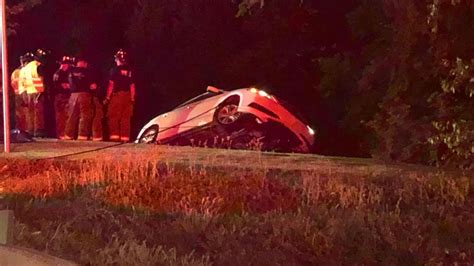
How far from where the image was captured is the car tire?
59.8ft

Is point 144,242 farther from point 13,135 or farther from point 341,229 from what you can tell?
point 13,135

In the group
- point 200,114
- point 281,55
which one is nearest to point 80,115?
point 200,114

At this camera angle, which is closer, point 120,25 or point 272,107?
point 272,107

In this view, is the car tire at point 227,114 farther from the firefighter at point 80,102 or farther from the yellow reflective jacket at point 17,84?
the yellow reflective jacket at point 17,84

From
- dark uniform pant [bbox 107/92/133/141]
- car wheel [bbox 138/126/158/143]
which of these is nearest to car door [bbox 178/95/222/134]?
car wheel [bbox 138/126/158/143]

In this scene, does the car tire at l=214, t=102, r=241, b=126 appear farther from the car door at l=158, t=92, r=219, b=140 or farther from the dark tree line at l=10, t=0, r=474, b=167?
the dark tree line at l=10, t=0, r=474, b=167

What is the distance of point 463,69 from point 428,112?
2814mm

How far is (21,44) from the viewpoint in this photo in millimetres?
26109

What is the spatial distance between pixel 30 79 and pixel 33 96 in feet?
1.09

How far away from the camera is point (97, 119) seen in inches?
699

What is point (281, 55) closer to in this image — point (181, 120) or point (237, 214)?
point (181, 120)

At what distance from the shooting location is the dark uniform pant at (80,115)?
56.7ft

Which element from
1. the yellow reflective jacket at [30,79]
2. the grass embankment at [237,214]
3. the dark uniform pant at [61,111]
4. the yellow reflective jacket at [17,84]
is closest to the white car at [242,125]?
the dark uniform pant at [61,111]

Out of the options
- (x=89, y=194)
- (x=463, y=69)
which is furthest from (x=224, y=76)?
(x=89, y=194)
